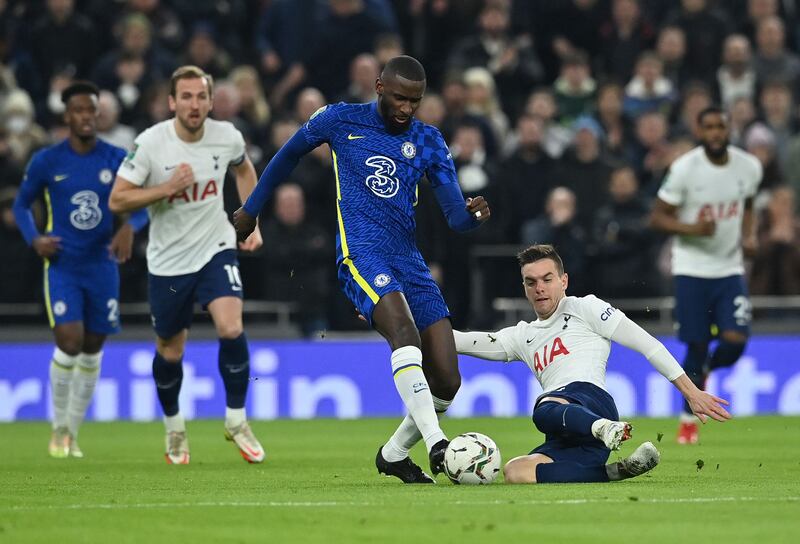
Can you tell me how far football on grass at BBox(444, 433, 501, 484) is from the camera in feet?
28.9

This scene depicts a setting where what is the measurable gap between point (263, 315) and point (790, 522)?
11646 mm

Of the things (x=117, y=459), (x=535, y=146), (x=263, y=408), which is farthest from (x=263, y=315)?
(x=117, y=459)

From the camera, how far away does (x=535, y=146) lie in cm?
1867

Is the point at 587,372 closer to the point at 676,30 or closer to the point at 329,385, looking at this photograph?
the point at 329,385

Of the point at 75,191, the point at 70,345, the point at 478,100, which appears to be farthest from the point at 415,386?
the point at 478,100

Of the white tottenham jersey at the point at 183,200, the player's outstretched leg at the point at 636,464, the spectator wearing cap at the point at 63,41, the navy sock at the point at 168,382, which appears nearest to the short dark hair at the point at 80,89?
the white tottenham jersey at the point at 183,200

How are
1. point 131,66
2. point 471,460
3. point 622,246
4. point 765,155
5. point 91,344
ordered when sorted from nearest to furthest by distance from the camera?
point 471,460
point 91,344
point 622,246
point 765,155
point 131,66

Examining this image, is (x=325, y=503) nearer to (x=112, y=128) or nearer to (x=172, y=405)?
(x=172, y=405)

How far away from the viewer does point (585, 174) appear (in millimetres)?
18734

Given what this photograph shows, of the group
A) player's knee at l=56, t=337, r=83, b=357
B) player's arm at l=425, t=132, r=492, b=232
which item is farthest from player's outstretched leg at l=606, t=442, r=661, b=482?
player's knee at l=56, t=337, r=83, b=357

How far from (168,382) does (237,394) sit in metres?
0.69

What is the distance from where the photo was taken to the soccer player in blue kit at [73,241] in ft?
43.5

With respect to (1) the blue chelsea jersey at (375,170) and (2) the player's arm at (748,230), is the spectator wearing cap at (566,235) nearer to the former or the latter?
(2) the player's arm at (748,230)

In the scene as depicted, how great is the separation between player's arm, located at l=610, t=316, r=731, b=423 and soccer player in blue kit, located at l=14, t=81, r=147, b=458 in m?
5.25
